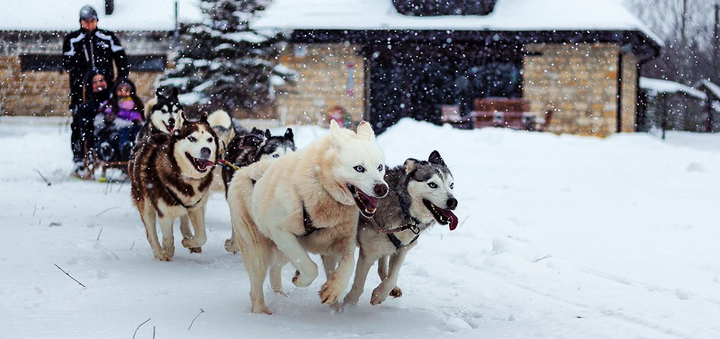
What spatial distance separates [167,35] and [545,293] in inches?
937

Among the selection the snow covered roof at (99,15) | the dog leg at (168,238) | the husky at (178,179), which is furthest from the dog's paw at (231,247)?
the snow covered roof at (99,15)

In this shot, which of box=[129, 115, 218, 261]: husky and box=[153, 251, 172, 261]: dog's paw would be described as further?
box=[153, 251, 172, 261]: dog's paw

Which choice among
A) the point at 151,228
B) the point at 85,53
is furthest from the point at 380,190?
the point at 85,53

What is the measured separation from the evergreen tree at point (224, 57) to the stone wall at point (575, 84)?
7.11 meters

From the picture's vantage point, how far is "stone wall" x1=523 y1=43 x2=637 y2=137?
74.0 feet

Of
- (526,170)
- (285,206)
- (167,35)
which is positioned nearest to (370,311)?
(285,206)

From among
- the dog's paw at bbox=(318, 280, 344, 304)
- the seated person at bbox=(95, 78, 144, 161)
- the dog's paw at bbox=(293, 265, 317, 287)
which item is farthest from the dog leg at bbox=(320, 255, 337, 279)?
the seated person at bbox=(95, 78, 144, 161)

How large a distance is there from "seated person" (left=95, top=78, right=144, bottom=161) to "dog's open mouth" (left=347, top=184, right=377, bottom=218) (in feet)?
24.2

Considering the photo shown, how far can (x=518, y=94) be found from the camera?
23875 mm

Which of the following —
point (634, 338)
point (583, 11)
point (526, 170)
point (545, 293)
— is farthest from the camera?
point (583, 11)

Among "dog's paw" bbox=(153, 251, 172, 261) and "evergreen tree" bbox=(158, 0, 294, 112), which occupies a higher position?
"evergreen tree" bbox=(158, 0, 294, 112)

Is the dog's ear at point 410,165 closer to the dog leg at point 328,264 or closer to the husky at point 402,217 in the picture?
the husky at point 402,217

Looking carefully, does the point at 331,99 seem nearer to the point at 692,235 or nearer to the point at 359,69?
the point at 359,69

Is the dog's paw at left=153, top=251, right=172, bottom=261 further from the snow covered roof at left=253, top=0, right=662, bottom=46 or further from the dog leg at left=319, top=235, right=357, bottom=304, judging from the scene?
the snow covered roof at left=253, top=0, right=662, bottom=46
